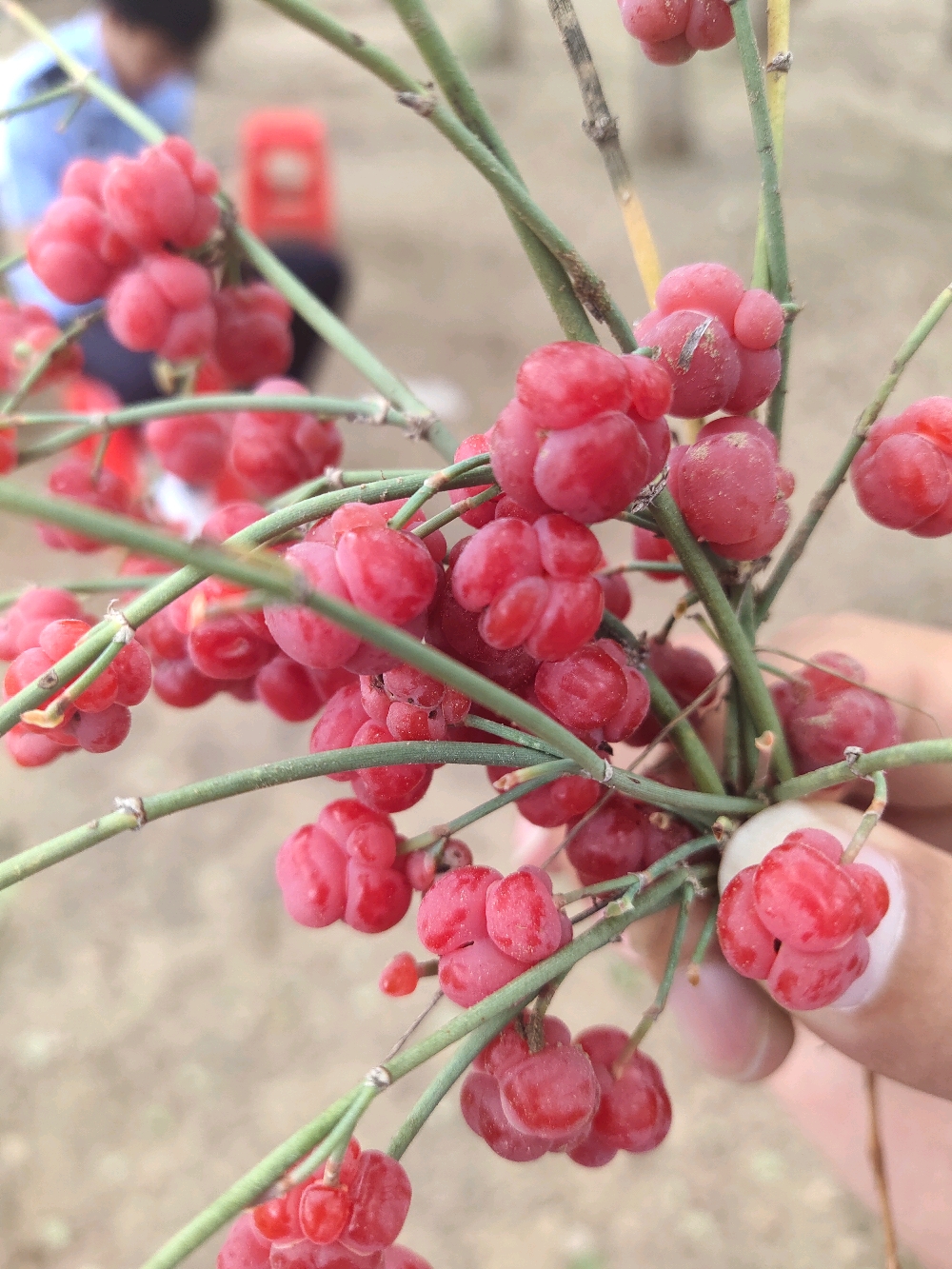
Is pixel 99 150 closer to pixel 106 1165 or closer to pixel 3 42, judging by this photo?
pixel 106 1165

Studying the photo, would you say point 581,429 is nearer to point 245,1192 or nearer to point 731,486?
point 731,486

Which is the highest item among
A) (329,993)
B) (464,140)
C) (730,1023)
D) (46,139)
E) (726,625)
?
(46,139)

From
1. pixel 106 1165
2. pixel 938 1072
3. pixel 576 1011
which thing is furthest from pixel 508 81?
pixel 938 1072

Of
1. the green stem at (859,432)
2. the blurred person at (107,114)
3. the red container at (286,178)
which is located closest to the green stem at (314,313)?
the green stem at (859,432)

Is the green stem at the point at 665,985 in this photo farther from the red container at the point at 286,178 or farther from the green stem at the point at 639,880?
the red container at the point at 286,178

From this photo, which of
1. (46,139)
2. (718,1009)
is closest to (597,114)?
(718,1009)

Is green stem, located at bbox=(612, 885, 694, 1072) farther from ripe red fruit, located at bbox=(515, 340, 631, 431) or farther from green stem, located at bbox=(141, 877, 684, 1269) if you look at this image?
ripe red fruit, located at bbox=(515, 340, 631, 431)
